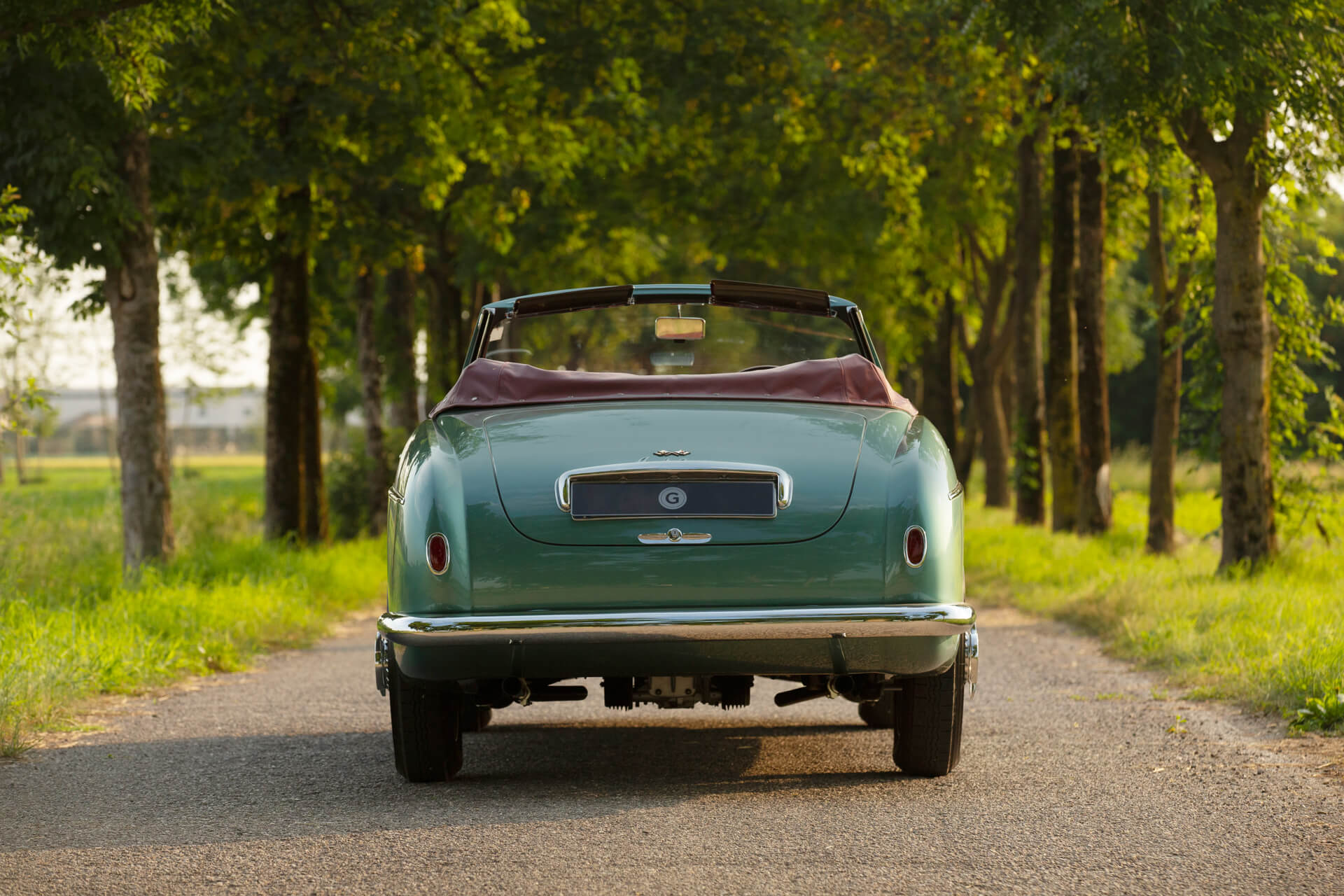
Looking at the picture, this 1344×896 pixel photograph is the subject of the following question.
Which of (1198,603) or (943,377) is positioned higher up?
(943,377)

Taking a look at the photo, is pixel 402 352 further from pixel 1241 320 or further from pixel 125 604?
pixel 1241 320

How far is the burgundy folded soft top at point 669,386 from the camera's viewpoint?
218 inches

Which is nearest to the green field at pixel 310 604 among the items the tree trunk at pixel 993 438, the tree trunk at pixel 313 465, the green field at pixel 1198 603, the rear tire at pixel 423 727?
the green field at pixel 1198 603

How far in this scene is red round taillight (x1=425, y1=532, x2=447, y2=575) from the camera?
4.94m

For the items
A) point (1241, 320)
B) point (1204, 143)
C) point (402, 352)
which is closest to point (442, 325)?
point (402, 352)

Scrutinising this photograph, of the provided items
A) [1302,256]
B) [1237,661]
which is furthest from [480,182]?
[1237,661]

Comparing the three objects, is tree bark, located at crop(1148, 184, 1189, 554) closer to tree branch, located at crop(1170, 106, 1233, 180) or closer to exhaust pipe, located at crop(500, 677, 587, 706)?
tree branch, located at crop(1170, 106, 1233, 180)

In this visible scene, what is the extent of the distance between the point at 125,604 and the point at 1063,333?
11.2 meters

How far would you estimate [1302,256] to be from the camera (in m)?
13.2

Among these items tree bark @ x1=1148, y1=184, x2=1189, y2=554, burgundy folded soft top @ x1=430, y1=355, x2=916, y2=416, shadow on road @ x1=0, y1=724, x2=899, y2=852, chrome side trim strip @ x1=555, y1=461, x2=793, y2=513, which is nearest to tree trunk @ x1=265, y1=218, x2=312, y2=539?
tree bark @ x1=1148, y1=184, x2=1189, y2=554

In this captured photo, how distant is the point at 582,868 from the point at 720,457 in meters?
1.43

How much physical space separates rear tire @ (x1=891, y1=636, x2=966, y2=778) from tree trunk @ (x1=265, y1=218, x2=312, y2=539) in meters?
11.4

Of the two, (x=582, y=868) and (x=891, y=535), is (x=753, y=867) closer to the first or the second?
(x=582, y=868)

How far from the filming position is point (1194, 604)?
10.2 metres
